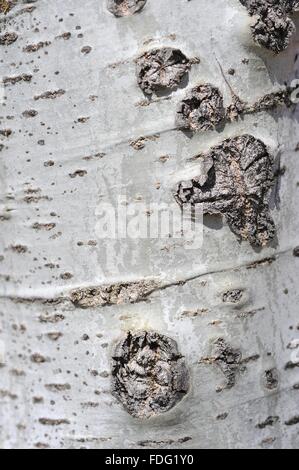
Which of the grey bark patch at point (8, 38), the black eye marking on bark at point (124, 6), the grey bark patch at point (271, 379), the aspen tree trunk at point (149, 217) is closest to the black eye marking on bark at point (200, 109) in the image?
the aspen tree trunk at point (149, 217)

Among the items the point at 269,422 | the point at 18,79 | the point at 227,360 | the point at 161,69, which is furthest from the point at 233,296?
the point at 18,79

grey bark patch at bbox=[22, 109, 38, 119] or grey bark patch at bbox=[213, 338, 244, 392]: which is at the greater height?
grey bark patch at bbox=[22, 109, 38, 119]

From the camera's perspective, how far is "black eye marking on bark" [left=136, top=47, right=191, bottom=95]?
0.81 metres

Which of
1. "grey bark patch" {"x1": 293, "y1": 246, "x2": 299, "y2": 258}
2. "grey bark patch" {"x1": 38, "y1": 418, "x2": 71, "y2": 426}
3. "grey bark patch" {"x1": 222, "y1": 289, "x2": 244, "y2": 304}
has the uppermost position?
"grey bark patch" {"x1": 293, "y1": 246, "x2": 299, "y2": 258}

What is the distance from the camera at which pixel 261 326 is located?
0.89 meters

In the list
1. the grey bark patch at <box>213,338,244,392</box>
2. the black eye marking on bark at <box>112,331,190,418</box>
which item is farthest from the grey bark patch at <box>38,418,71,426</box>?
the grey bark patch at <box>213,338,244,392</box>

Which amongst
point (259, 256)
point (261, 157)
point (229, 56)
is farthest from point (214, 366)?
point (229, 56)

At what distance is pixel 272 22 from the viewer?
0.83 meters

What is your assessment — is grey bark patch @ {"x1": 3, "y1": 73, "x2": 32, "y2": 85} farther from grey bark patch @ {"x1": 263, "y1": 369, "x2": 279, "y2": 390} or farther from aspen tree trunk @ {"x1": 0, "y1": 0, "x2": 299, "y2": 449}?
grey bark patch @ {"x1": 263, "y1": 369, "x2": 279, "y2": 390}

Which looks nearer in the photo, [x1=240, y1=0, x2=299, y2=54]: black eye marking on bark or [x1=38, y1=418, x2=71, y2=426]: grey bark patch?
[x1=240, y1=0, x2=299, y2=54]: black eye marking on bark

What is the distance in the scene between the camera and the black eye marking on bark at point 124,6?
0.81 metres

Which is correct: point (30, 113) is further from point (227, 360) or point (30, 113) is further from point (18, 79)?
point (227, 360)

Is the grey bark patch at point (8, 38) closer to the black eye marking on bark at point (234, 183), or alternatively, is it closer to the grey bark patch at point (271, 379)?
the black eye marking on bark at point (234, 183)

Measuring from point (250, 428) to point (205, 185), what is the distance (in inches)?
14.0
